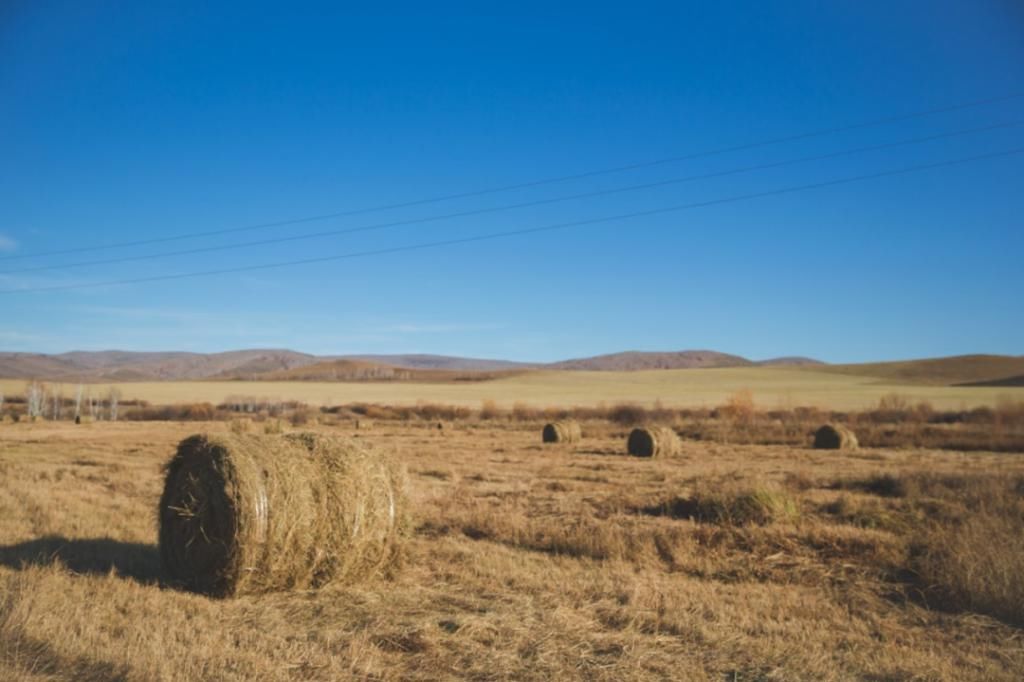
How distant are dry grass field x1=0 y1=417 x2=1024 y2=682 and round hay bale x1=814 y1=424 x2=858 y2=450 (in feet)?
47.5

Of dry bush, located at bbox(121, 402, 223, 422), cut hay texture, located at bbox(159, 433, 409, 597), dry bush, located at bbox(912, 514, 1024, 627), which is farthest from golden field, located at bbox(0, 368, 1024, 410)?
cut hay texture, located at bbox(159, 433, 409, 597)

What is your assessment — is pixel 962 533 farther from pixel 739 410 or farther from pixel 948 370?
pixel 948 370

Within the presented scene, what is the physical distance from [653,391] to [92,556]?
256 feet

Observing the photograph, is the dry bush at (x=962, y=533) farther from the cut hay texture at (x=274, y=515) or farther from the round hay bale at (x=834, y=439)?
the round hay bale at (x=834, y=439)

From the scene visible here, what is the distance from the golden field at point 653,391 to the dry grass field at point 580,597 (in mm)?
46114

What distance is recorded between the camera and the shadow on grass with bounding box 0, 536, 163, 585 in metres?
8.46

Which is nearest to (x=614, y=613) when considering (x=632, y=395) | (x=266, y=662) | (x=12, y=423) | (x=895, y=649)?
(x=895, y=649)

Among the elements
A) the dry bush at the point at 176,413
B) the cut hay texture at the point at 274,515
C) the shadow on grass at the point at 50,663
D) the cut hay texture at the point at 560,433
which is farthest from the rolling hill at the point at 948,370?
the shadow on grass at the point at 50,663

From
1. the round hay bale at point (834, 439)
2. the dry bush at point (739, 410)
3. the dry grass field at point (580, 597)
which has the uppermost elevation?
the dry bush at point (739, 410)

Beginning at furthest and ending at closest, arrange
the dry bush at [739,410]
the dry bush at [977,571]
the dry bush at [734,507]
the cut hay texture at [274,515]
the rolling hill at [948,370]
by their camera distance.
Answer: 1. the rolling hill at [948,370]
2. the dry bush at [739,410]
3. the dry bush at [734,507]
4. the cut hay texture at [274,515]
5. the dry bush at [977,571]

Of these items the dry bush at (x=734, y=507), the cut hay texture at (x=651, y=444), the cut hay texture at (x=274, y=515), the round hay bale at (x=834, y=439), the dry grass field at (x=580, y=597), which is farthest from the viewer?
the round hay bale at (x=834, y=439)

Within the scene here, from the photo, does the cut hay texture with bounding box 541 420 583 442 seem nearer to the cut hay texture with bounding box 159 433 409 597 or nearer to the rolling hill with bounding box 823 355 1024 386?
the cut hay texture with bounding box 159 433 409 597

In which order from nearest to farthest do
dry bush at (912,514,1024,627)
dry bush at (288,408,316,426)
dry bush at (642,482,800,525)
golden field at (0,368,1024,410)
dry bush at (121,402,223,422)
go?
dry bush at (912,514,1024,627) → dry bush at (642,482,800,525) → dry bush at (288,408,316,426) → dry bush at (121,402,223,422) → golden field at (0,368,1024,410)

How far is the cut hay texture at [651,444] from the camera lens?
26047mm
